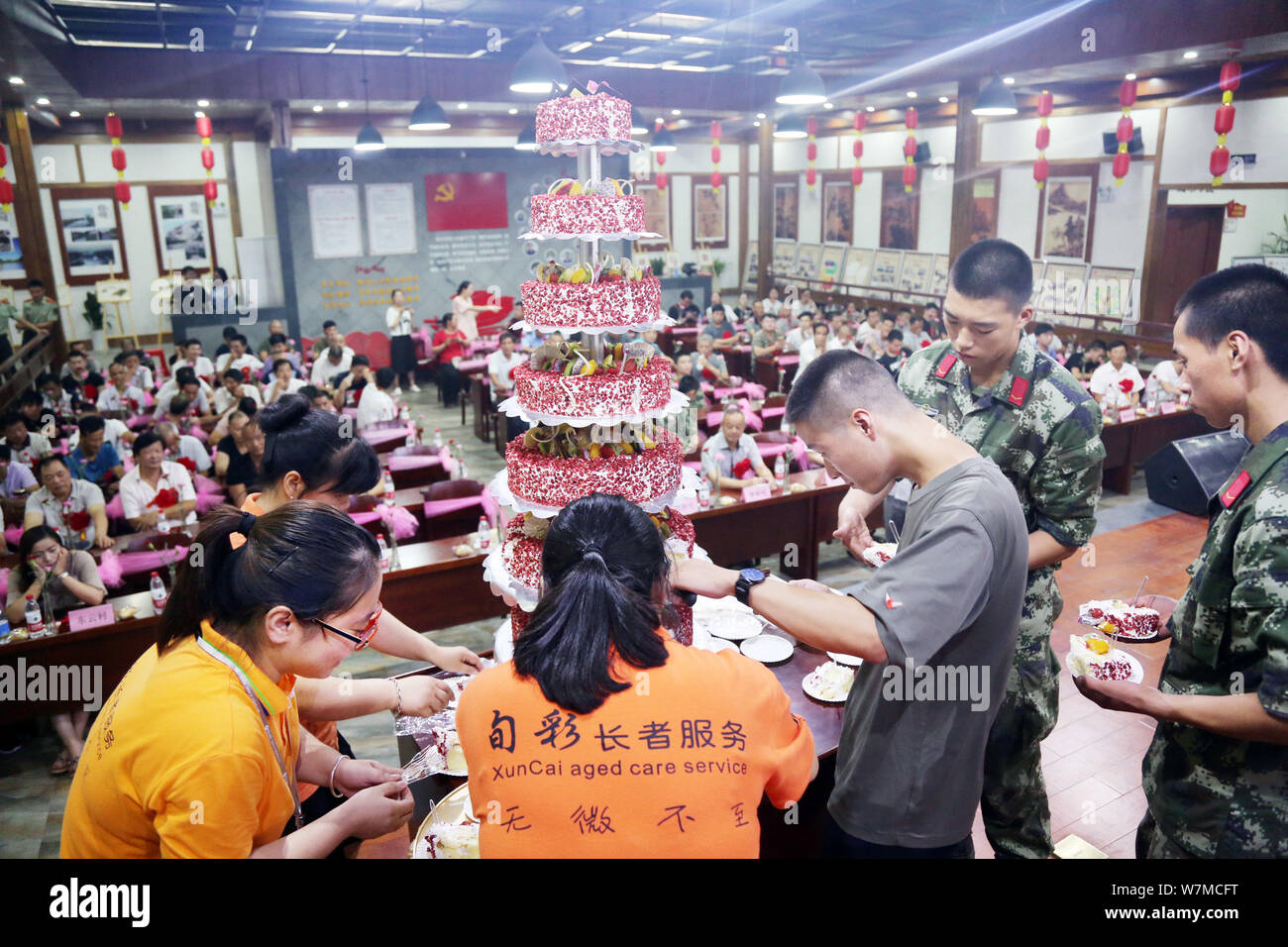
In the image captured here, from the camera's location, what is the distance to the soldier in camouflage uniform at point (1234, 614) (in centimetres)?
159

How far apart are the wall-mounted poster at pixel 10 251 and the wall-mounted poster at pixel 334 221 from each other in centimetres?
412

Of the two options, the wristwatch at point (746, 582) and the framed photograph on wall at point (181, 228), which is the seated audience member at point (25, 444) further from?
the framed photograph on wall at point (181, 228)

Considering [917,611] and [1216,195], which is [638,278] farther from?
[1216,195]

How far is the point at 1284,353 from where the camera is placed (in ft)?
5.53

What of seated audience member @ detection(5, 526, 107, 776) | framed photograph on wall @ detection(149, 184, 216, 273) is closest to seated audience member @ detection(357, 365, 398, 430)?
seated audience member @ detection(5, 526, 107, 776)

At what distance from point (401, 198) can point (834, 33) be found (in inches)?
263

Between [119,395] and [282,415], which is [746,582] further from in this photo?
[119,395]

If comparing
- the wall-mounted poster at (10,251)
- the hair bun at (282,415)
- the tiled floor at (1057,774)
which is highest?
the wall-mounted poster at (10,251)

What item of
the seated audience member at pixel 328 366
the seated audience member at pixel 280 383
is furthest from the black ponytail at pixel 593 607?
the seated audience member at pixel 328 366

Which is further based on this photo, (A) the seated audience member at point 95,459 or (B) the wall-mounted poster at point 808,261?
(B) the wall-mounted poster at point 808,261

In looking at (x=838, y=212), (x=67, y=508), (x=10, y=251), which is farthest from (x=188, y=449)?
(x=838, y=212)

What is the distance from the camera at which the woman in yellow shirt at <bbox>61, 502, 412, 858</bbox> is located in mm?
1391

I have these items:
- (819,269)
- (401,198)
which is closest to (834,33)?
(401,198)

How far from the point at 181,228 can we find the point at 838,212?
40.2 ft
